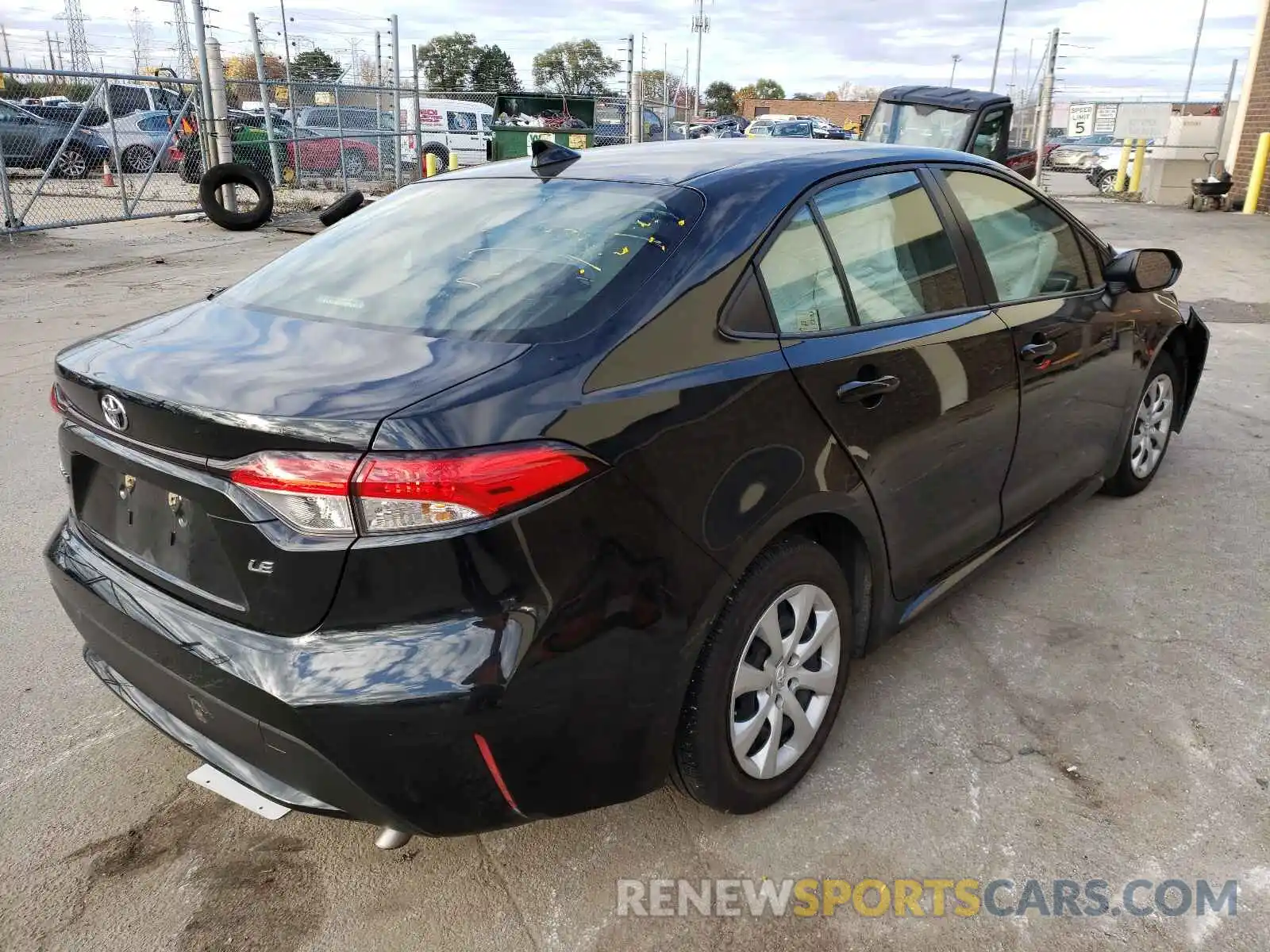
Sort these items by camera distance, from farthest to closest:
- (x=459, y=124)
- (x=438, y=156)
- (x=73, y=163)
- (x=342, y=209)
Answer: (x=459, y=124)
(x=438, y=156)
(x=73, y=163)
(x=342, y=209)

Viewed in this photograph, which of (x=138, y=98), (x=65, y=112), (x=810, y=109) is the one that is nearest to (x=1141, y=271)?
(x=65, y=112)

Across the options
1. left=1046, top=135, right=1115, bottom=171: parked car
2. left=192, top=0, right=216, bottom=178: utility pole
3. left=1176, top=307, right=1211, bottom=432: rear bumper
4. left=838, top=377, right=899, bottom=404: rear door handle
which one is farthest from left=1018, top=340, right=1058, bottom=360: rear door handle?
left=1046, top=135, right=1115, bottom=171: parked car

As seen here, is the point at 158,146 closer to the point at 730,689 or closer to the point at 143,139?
the point at 143,139

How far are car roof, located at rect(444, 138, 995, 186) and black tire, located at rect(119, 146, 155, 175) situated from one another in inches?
635

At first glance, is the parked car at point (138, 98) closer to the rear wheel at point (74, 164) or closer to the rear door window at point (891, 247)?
the rear wheel at point (74, 164)

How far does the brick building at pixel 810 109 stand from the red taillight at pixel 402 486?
242 feet

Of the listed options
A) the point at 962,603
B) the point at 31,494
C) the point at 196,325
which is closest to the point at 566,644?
the point at 196,325

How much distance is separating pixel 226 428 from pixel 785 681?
4.71 ft

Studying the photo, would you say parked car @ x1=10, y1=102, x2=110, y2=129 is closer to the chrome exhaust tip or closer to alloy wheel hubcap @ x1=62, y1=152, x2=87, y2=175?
alloy wheel hubcap @ x1=62, y1=152, x2=87, y2=175

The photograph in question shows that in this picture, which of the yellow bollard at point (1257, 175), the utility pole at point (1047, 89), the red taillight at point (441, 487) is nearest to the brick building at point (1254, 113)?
the yellow bollard at point (1257, 175)

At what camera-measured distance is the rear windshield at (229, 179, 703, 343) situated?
2182 mm

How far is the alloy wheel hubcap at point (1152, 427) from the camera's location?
439 cm

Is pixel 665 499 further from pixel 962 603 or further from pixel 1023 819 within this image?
pixel 962 603

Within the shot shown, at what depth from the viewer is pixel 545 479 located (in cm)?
181
